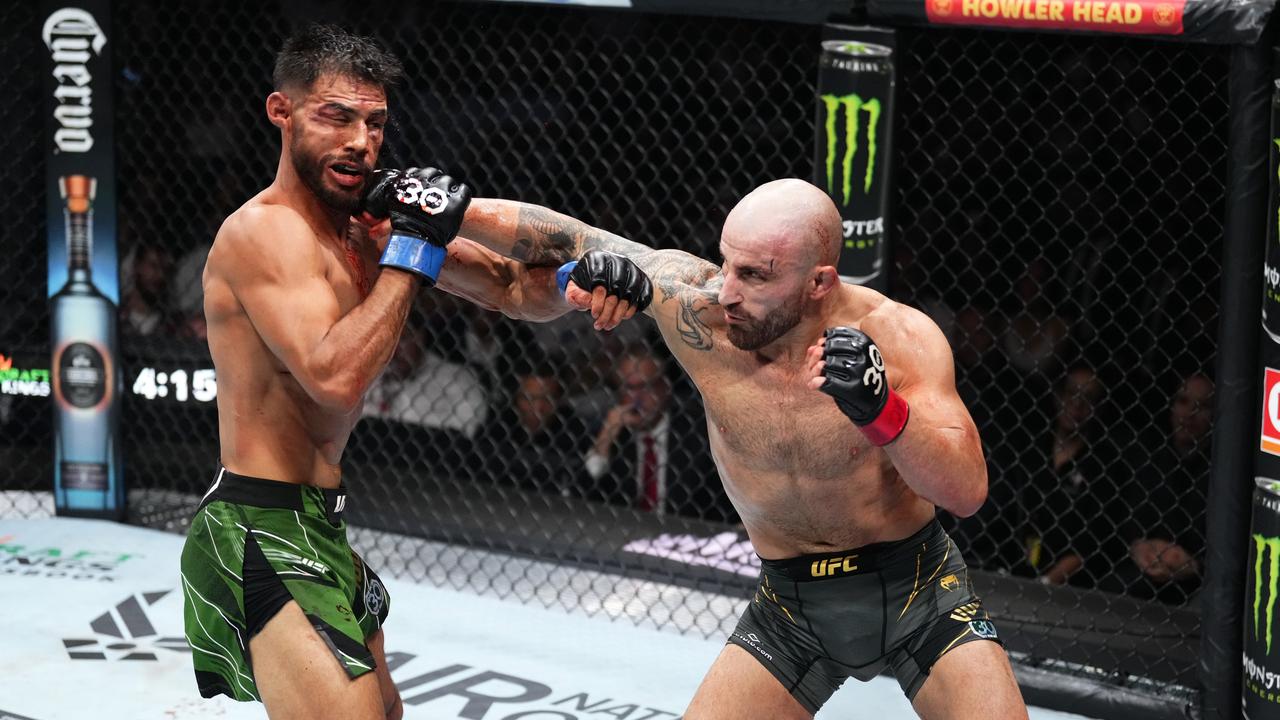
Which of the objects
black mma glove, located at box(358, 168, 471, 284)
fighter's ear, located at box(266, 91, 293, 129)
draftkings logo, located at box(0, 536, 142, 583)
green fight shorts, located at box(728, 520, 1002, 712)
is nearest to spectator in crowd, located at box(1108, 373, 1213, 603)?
green fight shorts, located at box(728, 520, 1002, 712)

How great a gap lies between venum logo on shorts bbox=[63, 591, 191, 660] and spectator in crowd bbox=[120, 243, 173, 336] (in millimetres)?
1173

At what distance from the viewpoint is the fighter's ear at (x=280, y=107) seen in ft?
6.76

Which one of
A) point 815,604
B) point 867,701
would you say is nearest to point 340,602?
point 815,604

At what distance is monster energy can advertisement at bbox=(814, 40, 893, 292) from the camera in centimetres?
312

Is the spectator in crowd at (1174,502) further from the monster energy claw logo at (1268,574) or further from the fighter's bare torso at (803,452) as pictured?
the fighter's bare torso at (803,452)

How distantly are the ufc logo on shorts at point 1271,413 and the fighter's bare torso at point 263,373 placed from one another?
71.5 inches

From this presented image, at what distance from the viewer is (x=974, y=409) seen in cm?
369

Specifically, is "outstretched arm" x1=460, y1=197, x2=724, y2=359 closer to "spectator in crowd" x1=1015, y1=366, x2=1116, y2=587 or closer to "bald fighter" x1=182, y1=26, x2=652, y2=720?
"bald fighter" x1=182, y1=26, x2=652, y2=720

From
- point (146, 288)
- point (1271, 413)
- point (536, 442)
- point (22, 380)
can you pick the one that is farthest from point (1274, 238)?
point (22, 380)

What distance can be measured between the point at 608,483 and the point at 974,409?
112 cm

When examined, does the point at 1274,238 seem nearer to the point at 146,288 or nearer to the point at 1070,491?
the point at 1070,491

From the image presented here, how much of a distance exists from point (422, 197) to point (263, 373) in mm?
347

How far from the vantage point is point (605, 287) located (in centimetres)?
212

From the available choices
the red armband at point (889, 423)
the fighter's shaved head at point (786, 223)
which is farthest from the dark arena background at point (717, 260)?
the red armband at point (889, 423)
